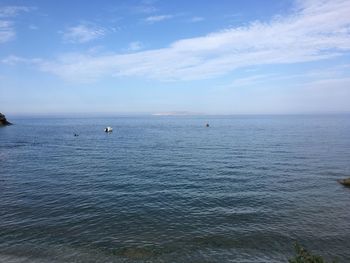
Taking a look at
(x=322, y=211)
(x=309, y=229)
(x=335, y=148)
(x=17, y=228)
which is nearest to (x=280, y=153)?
(x=335, y=148)

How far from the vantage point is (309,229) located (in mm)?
24047

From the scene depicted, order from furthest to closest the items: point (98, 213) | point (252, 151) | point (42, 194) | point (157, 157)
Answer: point (252, 151) → point (157, 157) → point (42, 194) → point (98, 213)

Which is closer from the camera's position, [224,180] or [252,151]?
[224,180]

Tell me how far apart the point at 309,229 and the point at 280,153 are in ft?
122

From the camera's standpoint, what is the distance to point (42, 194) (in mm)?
33750

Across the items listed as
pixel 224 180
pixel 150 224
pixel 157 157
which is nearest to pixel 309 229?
pixel 150 224

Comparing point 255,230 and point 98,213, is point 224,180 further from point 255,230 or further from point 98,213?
point 98,213

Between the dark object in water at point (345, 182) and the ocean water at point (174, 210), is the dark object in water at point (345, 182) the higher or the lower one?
the higher one

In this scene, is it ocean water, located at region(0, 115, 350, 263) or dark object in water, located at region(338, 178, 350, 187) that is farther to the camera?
dark object in water, located at region(338, 178, 350, 187)

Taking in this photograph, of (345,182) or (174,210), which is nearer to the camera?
(174,210)

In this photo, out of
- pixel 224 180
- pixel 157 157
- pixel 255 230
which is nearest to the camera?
pixel 255 230

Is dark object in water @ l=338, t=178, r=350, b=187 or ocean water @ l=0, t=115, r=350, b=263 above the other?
dark object in water @ l=338, t=178, r=350, b=187

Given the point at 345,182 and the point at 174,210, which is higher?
the point at 345,182

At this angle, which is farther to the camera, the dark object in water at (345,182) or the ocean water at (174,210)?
the dark object in water at (345,182)
